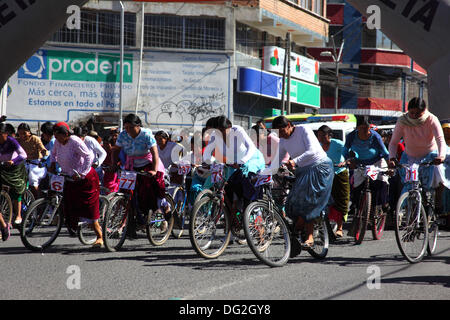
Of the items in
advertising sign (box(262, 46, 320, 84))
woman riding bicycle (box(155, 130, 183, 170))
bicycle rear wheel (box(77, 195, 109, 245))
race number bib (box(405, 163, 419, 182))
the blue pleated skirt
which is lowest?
bicycle rear wheel (box(77, 195, 109, 245))

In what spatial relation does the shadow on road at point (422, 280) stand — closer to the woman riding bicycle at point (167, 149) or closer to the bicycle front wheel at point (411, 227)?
the bicycle front wheel at point (411, 227)

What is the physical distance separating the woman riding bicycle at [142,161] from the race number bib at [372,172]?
9.18 ft

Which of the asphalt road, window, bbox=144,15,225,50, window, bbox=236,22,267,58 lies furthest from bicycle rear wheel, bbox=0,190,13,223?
window, bbox=236,22,267,58

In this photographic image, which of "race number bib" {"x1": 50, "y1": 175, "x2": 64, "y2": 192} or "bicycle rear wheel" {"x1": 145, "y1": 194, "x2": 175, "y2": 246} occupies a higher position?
"race number bib" {"x1": 50, "y1": 175, "x2": 64, "y2": 192}

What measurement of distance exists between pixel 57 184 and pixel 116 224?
38.6 inches

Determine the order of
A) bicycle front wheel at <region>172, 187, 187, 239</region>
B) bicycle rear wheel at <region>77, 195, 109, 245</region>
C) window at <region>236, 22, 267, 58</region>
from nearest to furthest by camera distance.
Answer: bicycle rear wheel at <region>77, 195, 109, 245</region> < bicycle front wheel at <region>172, 187, 187, 239</region> < window at <region>236, 22, 267, 58</region>

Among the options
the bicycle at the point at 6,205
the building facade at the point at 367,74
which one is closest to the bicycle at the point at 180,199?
the bicycle at the point at 6,205

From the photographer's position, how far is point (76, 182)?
366 inches

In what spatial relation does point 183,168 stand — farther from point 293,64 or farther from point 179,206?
point 293,64

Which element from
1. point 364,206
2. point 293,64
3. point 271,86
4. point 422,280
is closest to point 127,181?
point 364,206

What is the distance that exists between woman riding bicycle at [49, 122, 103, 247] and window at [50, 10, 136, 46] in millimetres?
24431

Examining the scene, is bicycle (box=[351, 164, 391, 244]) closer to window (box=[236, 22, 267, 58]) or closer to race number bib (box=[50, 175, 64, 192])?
race number bib (box=[50, 175, 64, 192])

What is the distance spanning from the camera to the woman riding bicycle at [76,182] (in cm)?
920

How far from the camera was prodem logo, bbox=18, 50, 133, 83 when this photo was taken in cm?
3231
